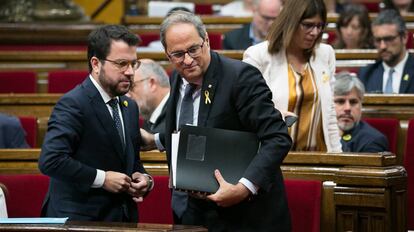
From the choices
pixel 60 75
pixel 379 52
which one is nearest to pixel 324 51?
pixel 379 52

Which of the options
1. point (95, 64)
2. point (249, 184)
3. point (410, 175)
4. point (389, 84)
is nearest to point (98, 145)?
point (95, 64)

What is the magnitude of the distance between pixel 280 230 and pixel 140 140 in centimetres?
60

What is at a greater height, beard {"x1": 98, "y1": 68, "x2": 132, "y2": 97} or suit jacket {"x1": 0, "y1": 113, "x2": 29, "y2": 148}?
beard {"x1": 98, "y1": 68, "x2": 132, "y2": 97}

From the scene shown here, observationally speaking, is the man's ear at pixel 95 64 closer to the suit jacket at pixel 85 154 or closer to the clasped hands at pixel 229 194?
the suit jacket at pixel 85 154

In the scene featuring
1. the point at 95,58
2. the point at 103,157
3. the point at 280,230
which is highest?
the point at 95,58

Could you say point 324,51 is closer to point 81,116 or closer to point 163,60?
point 81,116

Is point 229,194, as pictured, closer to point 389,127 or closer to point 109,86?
point 109,86

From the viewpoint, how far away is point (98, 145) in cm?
313

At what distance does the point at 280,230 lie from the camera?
3.02 m

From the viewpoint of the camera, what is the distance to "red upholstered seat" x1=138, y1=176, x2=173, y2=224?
149 inches

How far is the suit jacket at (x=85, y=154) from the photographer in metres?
3.05

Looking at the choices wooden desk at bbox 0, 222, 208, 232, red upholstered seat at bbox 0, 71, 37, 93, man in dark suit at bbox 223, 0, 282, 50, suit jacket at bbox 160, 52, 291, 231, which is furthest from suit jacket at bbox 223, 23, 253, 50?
wooden desk at bbox 0, 222, 208, 232

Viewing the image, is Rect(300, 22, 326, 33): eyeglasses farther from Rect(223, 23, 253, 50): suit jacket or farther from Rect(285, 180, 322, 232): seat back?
Rect(223, 23, 253, 50): suit jacket

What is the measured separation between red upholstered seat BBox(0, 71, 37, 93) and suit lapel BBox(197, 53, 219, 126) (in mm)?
3331
